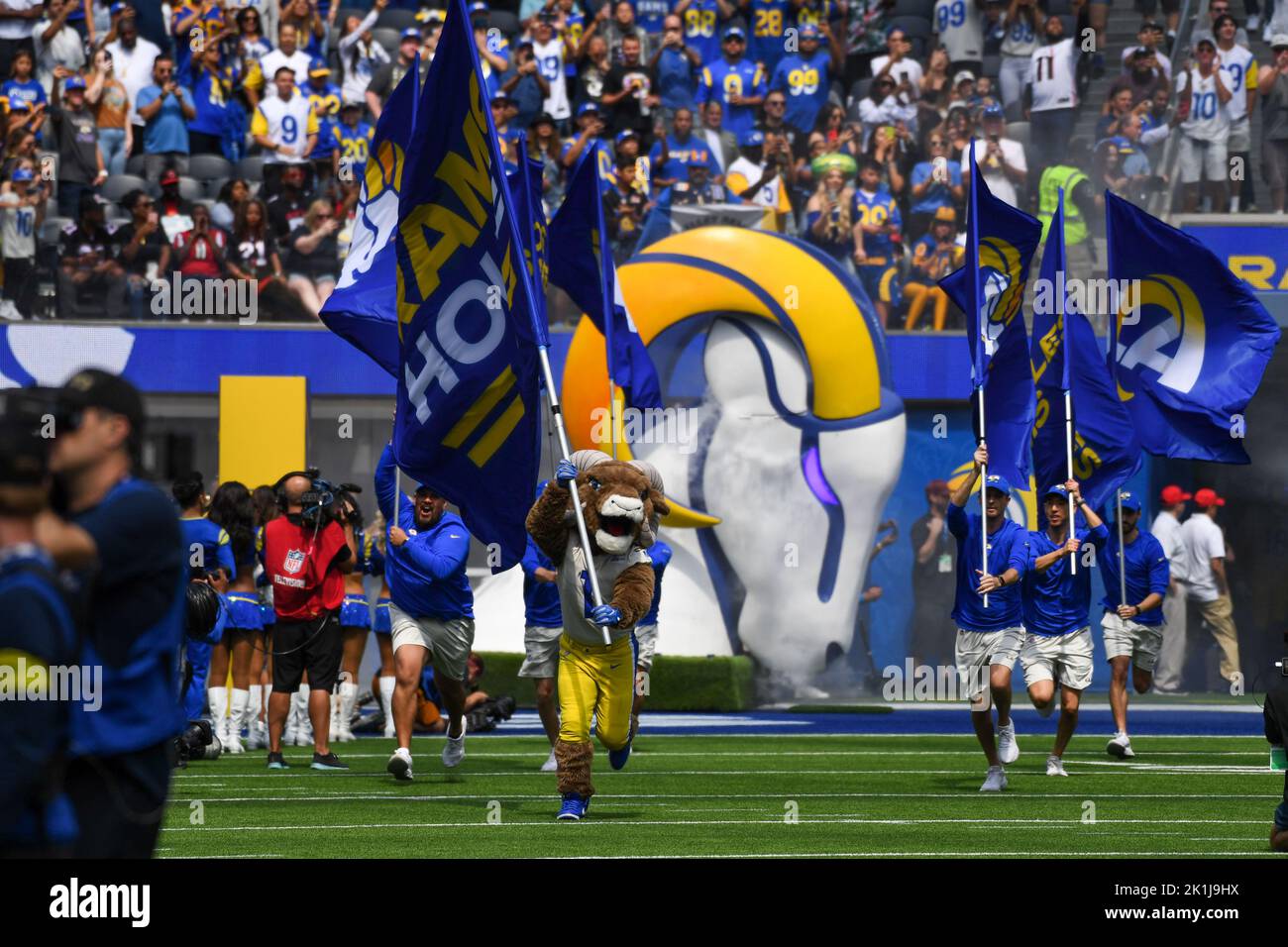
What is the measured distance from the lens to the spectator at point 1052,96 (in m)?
24.5

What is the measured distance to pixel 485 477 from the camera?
12.2 meters

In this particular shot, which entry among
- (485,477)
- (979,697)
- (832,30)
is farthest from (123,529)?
(832,30)

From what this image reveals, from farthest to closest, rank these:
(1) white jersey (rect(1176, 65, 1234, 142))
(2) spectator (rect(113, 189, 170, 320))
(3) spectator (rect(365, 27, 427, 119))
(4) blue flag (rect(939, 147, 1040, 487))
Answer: (3) spectator (rect(365, 27, 427, 119)) < (1) white jersey (rect(1176, 65, 1234, 142)) < (2) spectator (rect(113, 189, 170, 320)) < (4) blue flag (rect(939, 147, 1040, 487))

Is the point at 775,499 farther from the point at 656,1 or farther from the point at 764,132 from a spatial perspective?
the point at 656,1

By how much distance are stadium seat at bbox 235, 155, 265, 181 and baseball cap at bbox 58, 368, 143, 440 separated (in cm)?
2017

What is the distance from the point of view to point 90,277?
23484 mm

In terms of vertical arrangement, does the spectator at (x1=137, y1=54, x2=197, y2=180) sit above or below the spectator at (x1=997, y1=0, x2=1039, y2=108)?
below

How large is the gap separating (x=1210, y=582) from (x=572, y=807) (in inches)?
573

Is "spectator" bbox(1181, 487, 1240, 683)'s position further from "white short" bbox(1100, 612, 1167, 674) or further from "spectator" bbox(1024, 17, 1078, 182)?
"white short" bbox(1100, 612, 1167, 674)

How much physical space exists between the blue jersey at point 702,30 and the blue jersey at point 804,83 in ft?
3.38

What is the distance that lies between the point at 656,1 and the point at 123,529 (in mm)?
22856

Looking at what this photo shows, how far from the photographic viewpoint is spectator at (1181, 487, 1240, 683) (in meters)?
24.7

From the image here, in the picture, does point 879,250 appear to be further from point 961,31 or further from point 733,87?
point 961,31

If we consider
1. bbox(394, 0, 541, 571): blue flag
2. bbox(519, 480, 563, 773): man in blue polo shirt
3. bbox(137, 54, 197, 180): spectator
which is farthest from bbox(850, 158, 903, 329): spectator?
bbox(394, 0, 541, 571): blue flag
